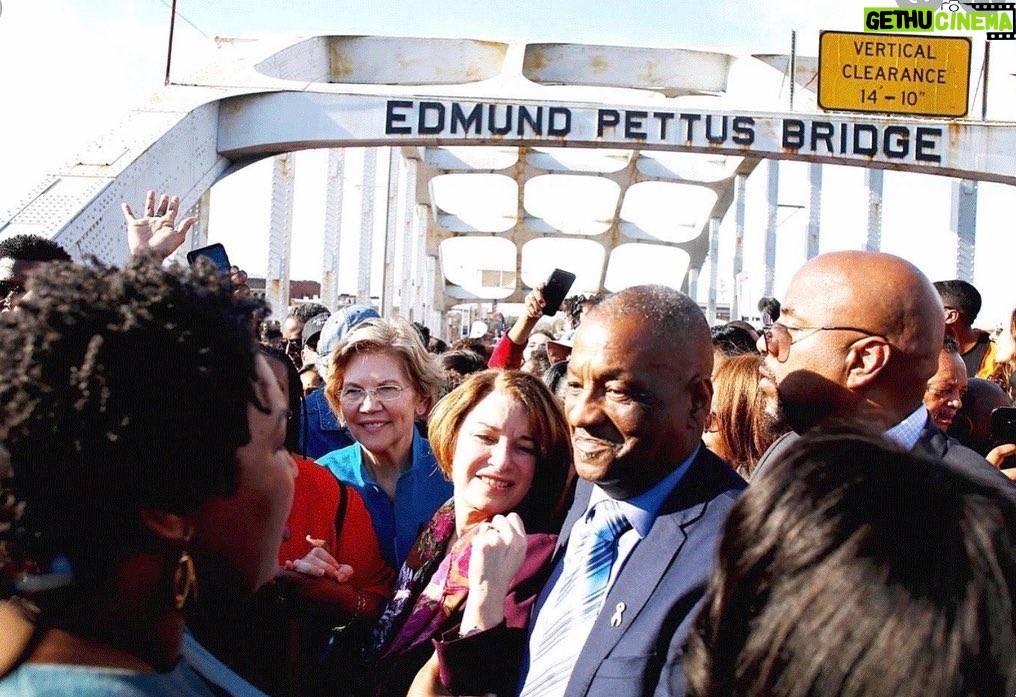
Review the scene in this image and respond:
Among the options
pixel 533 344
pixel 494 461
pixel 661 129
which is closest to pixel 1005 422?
pixel 494 461

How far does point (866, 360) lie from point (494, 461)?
1.10 meters

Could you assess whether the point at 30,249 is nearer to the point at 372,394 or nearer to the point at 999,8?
the point at 372,394

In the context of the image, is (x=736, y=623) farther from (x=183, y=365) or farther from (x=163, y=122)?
(x=163, y=122)

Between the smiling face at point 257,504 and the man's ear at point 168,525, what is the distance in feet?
0.06

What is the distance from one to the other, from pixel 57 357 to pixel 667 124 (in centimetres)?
785

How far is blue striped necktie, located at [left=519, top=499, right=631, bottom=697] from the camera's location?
2.06 meters

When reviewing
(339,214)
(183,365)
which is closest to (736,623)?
(183,365)

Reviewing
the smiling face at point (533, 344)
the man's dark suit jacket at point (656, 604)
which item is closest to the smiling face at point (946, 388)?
the man's dark suit jacket at point (656, 604)

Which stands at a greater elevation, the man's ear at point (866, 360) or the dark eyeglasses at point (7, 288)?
the dark eyeglasses at point (7, 288)

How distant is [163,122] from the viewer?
740 centimetres

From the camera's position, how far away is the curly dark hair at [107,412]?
3.93 feet

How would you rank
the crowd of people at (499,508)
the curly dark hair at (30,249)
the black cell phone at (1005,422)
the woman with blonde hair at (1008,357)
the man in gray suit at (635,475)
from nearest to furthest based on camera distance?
1. the crowd of people at (499,508)
2. the man in gray suit at (635,475)
3. the black cell phone at (1005,422)
4. the curly dark hair at (30,249)
5. the woman with blonde hair at (1008,357)

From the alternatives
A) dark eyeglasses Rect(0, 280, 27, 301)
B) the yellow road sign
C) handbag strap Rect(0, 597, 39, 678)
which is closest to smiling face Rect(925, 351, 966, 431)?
handbag strap Rect(0, 597, 39, 678)

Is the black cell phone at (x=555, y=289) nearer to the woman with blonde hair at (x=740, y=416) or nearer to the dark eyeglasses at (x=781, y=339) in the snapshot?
the woman with blonde hair at (x=740, y=416)
